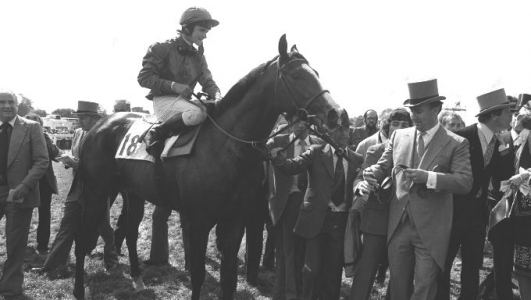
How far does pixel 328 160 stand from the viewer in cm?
496

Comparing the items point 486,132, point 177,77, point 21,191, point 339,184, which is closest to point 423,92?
point 486,132

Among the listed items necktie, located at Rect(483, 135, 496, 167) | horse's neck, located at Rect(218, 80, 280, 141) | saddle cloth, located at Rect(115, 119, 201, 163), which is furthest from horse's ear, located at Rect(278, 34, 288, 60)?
necktie, located at Rect(483, 135, 496, 167)

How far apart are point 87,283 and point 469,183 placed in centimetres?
519

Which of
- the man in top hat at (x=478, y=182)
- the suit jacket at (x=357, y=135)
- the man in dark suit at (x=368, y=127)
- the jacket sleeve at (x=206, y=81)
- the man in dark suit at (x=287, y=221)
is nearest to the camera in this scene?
the man in top hat at (x=478, y=182)

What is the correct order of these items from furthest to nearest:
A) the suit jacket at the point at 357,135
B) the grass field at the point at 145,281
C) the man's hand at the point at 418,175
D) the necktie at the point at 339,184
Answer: the suit jacket at the point at 357,135
the grass field at the point at 145,281
the necktie at the point at 339,184
the man's hand at the point at 418,175

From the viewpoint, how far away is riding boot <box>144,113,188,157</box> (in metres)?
4.85

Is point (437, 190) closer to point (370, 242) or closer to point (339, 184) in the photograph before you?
point (370, 242)

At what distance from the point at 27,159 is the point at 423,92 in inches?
195

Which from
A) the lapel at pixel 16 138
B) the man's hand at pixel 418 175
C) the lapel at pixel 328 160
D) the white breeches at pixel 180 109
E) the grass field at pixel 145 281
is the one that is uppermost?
the white breeches at pixel 180 109

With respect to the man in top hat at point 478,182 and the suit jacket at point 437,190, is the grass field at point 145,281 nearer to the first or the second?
the man in top hat at point 478,182

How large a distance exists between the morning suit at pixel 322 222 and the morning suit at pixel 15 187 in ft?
11.3

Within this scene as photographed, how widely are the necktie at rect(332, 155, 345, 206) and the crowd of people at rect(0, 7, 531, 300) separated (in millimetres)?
13

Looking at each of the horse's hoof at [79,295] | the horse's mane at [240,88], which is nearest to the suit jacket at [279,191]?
the horse's mane at [240,88]

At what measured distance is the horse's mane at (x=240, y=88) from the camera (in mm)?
4434
